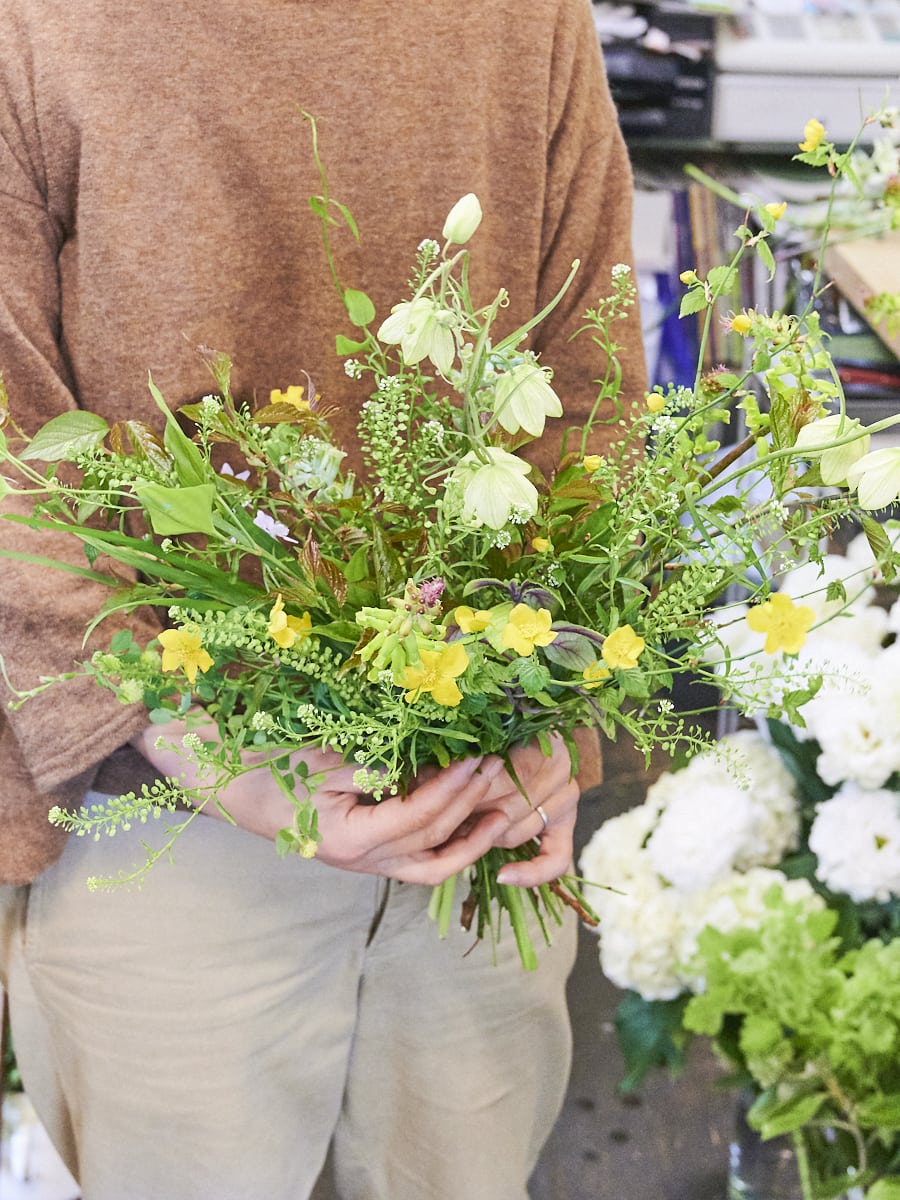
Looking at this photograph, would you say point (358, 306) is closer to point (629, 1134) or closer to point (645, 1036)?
point (645, 1036)

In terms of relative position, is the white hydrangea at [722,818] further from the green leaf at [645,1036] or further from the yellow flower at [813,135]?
the yellow flower at [813,135]

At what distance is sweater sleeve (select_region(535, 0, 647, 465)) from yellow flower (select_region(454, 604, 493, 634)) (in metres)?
0.50

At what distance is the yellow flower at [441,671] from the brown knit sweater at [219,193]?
413mm

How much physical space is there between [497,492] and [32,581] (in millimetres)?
495

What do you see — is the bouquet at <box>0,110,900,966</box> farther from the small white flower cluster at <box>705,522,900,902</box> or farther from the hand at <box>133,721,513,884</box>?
the small white flower cluster at <box>705,522,900,902</box>

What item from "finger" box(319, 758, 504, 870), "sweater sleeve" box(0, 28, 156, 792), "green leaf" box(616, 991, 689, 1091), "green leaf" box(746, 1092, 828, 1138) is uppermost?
"sweater sleeve" box(0, 28, 156, 792)

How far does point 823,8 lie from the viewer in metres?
2.55

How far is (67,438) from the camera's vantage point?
0.68 metres

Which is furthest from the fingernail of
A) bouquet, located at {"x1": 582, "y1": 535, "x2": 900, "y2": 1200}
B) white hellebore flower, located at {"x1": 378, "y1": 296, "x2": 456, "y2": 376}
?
white hellebore flower, located at {"x1": 378, "y1": 296, "x2": 456, "y2": 376}

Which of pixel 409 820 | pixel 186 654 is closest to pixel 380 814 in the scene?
pixel 409 820

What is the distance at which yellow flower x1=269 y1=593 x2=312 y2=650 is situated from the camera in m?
0.67

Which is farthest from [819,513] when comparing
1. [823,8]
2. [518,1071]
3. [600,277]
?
[823,8]

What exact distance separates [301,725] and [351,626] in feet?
0.37

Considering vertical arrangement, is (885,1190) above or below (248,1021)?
above
